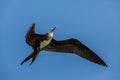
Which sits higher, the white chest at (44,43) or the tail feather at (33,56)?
the white chest at (44,43)

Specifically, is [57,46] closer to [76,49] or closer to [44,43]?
[76,49]

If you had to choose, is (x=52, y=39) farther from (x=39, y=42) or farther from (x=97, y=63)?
(x=97, y=63)

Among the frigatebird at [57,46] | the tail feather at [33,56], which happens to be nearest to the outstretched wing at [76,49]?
the frigatebird at [57,46]

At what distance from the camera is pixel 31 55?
16.0 m

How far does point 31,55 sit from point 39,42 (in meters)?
0.68

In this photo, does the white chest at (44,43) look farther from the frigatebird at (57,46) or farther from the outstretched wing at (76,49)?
the outstretched wing at (76,49)

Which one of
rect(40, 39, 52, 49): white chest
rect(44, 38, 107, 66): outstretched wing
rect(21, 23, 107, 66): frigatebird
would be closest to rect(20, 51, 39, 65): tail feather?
rect(21, 23, 107, 66): frigatebird

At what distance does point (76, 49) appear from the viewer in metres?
17.4

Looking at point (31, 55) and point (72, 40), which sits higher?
point (72, 40)

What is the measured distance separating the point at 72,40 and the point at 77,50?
1.45 ft

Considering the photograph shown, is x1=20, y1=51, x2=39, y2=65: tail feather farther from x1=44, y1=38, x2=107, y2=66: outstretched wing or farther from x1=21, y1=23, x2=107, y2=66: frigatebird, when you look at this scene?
x1=44, y1=38, x2=107, y2=66: outstretched wing

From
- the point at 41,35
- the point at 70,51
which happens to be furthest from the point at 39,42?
the point at 70,51

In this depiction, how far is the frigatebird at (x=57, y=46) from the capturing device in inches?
634

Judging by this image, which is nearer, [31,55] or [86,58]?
[31,55]
